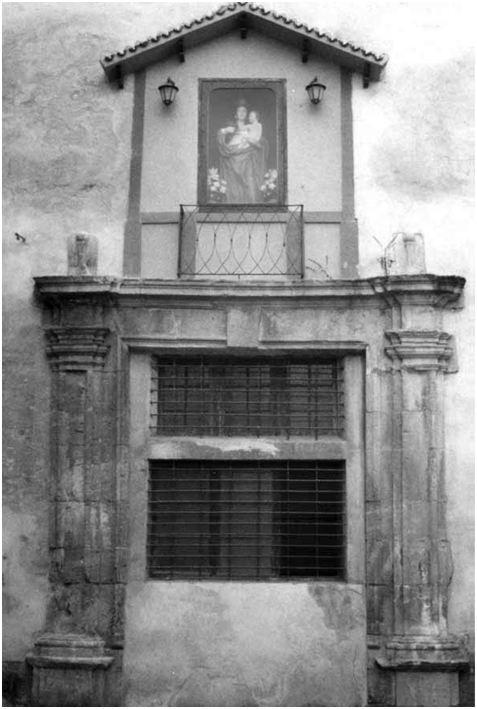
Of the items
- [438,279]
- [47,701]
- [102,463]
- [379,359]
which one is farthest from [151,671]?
[438,279]

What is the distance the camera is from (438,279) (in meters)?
9.41

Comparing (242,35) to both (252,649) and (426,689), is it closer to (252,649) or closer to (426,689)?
(252,649)

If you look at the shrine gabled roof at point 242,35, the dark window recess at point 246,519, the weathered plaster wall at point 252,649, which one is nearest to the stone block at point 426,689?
the weathered plaster wall at point 252,649

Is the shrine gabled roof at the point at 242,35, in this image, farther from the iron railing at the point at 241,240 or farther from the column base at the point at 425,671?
the column base at the point at 425,671

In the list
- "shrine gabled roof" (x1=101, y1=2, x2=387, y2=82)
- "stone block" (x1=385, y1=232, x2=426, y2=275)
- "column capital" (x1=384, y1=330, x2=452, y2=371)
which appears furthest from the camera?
"shrine gabled roof" (x1=101, y1=2, x2=387, y2=82)

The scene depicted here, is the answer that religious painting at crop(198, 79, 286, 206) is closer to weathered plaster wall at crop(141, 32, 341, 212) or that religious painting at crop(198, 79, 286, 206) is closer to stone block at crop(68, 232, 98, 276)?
weathered plaster wall at crop(141, 32, 341, 212)

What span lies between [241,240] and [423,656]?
3.85 m

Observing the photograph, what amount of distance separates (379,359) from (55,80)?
3853mm

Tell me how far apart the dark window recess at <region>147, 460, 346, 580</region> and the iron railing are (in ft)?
5.60

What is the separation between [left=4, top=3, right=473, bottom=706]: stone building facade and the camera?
367 inches

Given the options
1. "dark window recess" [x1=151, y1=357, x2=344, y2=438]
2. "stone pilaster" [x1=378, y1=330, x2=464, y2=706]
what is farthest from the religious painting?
"stone pilaster" [x1=378, y1=330, x2=464, y2=706]

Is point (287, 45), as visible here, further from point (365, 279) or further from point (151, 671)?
point (151, 671)

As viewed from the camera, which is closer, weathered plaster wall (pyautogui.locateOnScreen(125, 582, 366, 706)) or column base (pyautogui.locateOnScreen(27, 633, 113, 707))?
column base (pyautogui.locateOnScreen(27, 633, 113, 707))

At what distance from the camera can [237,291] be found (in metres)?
9.62
